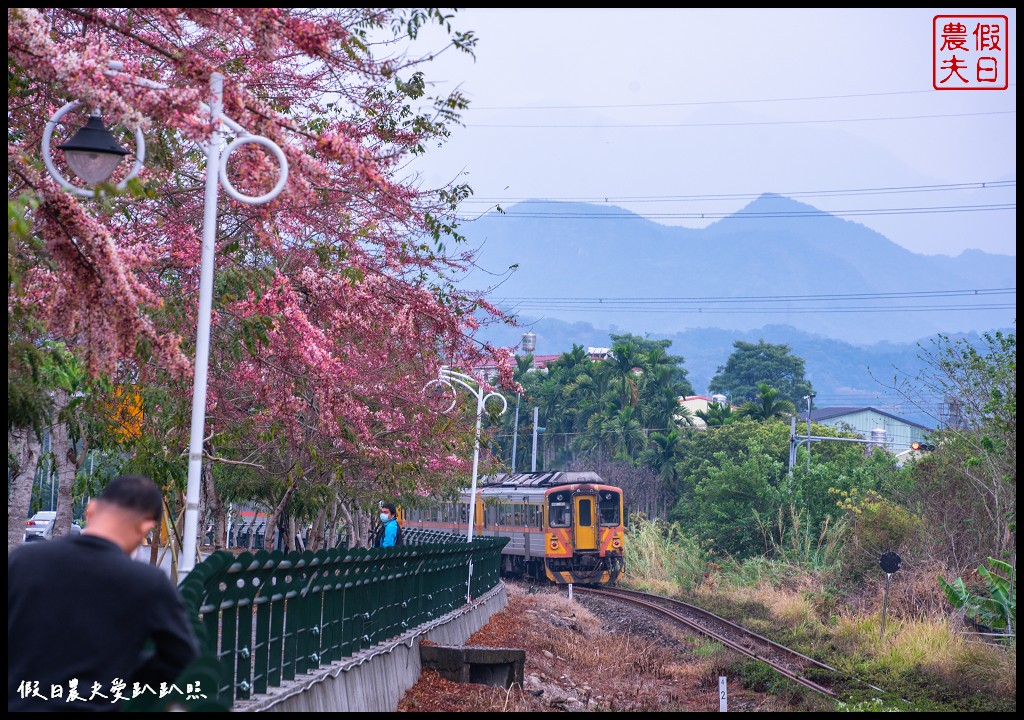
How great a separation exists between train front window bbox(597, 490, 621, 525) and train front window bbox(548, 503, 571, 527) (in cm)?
128

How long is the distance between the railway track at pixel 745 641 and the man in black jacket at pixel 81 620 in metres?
12.5

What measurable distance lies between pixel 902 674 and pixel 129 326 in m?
12.9

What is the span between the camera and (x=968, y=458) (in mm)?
20641

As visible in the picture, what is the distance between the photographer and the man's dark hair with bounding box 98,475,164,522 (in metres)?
4.63

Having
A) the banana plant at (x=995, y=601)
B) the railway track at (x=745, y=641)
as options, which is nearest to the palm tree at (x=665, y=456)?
the railway track at (x=745, y=641)

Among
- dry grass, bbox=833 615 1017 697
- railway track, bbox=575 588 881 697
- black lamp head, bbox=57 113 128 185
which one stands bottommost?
railway track, bbox=575 588 881 697

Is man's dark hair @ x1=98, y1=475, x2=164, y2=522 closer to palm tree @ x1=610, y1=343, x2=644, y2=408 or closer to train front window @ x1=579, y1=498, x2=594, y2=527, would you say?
train front window @ x1=579, y1=498, x2=594, y2=527

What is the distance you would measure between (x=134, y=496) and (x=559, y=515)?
32386 mm

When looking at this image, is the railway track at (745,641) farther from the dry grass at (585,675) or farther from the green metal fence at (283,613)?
the green metal fence at (283,613)

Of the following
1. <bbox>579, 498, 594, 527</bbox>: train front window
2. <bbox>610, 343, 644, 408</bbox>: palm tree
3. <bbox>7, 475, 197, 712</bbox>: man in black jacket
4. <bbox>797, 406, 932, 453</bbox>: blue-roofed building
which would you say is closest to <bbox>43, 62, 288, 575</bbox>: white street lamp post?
<bbox>7, 475, 197, 712</bbox>: man in black jacket

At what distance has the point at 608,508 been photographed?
124ft

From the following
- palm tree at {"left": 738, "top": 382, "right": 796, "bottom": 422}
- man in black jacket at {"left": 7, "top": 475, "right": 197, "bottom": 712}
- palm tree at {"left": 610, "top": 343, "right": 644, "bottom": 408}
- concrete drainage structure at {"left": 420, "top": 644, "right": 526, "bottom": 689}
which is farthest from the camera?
palm tree at {"left": 610, "top": 343, "right": 644, "bottom": 408}

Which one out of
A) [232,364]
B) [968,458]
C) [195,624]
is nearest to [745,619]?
[968,458]

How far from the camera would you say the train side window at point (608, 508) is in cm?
3766
